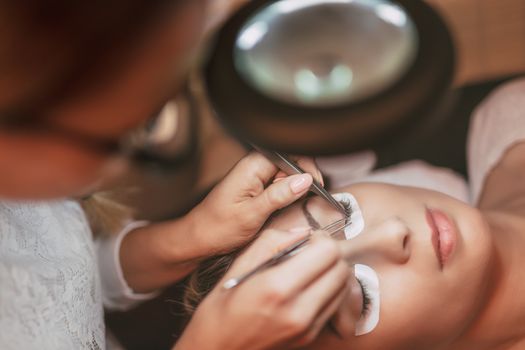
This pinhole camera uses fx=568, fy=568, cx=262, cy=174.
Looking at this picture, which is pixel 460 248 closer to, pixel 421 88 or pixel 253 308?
pixel 253 308

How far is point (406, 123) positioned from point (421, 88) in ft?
0.07

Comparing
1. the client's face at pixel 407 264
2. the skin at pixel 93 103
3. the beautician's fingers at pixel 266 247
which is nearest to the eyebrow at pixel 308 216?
the client's face at pixel 407 264

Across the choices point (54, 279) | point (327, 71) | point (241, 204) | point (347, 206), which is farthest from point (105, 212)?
point (327, 71)

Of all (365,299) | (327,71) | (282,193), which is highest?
(327,71)

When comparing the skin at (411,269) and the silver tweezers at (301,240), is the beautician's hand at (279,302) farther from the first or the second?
the skin at (411,269)

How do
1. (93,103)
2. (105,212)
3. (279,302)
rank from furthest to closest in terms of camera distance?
(105,212) → (279,302) → (93,103)

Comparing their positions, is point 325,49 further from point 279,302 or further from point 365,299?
point 365,299

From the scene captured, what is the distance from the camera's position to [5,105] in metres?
0.22

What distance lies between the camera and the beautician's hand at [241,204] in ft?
2.12

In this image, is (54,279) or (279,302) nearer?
(279,302)

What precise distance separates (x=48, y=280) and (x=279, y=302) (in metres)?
0.35

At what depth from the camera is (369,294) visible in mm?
650

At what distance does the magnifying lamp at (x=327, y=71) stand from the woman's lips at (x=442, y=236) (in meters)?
0.38

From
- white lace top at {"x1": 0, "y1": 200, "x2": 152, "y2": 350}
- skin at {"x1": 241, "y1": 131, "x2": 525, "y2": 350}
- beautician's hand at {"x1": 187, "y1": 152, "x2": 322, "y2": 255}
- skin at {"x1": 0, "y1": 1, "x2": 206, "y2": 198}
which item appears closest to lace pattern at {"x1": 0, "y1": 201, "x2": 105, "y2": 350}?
white lace top at {"x1": 0, "y1": 200, "x2": 152, "y2": 350}
